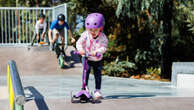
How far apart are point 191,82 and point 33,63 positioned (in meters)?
5.54

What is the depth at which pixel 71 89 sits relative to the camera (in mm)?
6906

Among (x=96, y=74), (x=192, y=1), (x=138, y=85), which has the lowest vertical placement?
(x=138, y=85)

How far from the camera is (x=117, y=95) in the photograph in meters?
6.16

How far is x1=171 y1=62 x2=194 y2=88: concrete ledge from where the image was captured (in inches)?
291

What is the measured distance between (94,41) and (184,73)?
10.1 ft

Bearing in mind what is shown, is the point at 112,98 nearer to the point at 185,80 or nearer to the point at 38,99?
the point at 38,99

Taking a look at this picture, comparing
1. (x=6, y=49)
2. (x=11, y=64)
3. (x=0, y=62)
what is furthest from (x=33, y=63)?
(x=11, y=64)

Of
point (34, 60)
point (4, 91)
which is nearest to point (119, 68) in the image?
point (34, 60)

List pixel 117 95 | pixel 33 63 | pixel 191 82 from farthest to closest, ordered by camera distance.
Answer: pixel 33 63, pixel 191 82, pixel 117 95

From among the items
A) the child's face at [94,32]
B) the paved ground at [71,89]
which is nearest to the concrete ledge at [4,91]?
the paved ground at [71,89]

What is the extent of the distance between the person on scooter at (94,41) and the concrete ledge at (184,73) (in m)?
2.71

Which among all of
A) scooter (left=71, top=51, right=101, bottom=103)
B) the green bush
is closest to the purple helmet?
scooter (left=71, top=51, right=101, bottom=103)

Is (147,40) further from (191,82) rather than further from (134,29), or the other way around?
(191,82)

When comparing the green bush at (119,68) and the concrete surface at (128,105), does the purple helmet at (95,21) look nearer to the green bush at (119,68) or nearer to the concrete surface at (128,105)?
the concrete surface at (128,105)
